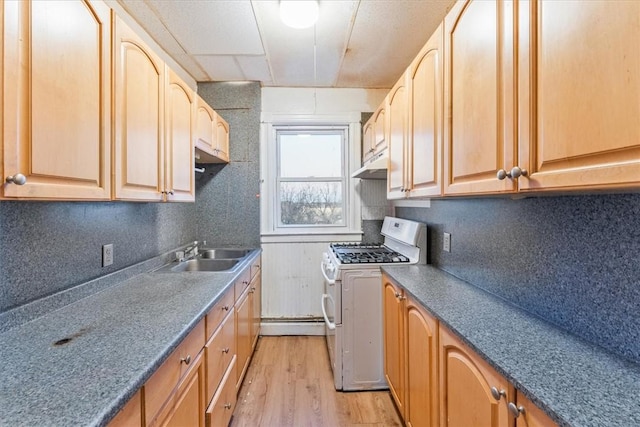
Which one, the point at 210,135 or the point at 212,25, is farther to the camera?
the point at 210,135

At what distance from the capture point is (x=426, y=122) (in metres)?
1.58

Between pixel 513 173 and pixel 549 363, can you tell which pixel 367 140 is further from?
pixel 549 363

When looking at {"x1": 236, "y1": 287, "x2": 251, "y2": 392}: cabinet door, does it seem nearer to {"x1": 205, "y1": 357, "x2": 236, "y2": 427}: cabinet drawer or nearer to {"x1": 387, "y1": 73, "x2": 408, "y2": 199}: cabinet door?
{"x1": 205, "y1": 357, "x2": 236, "y2": 427}: cabinet drawer

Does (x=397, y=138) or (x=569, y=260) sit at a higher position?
(x=397, y=138)

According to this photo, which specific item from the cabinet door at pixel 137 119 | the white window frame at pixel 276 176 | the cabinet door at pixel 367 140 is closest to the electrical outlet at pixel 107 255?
the cabinet door at pixel 137 119

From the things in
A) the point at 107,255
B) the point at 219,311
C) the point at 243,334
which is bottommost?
the point at 243,334

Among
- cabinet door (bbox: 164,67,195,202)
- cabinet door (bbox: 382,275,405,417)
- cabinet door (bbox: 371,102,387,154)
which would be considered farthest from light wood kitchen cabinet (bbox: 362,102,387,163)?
cabinet door (bbox: 164,67,195,202)

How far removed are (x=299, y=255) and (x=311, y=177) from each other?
0.84 metres

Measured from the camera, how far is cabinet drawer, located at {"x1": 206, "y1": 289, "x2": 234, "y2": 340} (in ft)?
4.62

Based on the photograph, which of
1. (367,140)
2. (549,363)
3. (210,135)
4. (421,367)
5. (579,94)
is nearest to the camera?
(579,94)

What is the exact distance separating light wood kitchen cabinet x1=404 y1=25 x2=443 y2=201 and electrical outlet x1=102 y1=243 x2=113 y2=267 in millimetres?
1706

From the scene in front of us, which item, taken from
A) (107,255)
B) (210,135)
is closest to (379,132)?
(210,135)

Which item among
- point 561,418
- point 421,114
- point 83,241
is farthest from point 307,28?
point 561,418

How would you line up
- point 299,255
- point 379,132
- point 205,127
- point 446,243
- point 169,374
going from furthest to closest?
point 299,255, point 379,132, point 205,127, point 446,243, point 169,374
